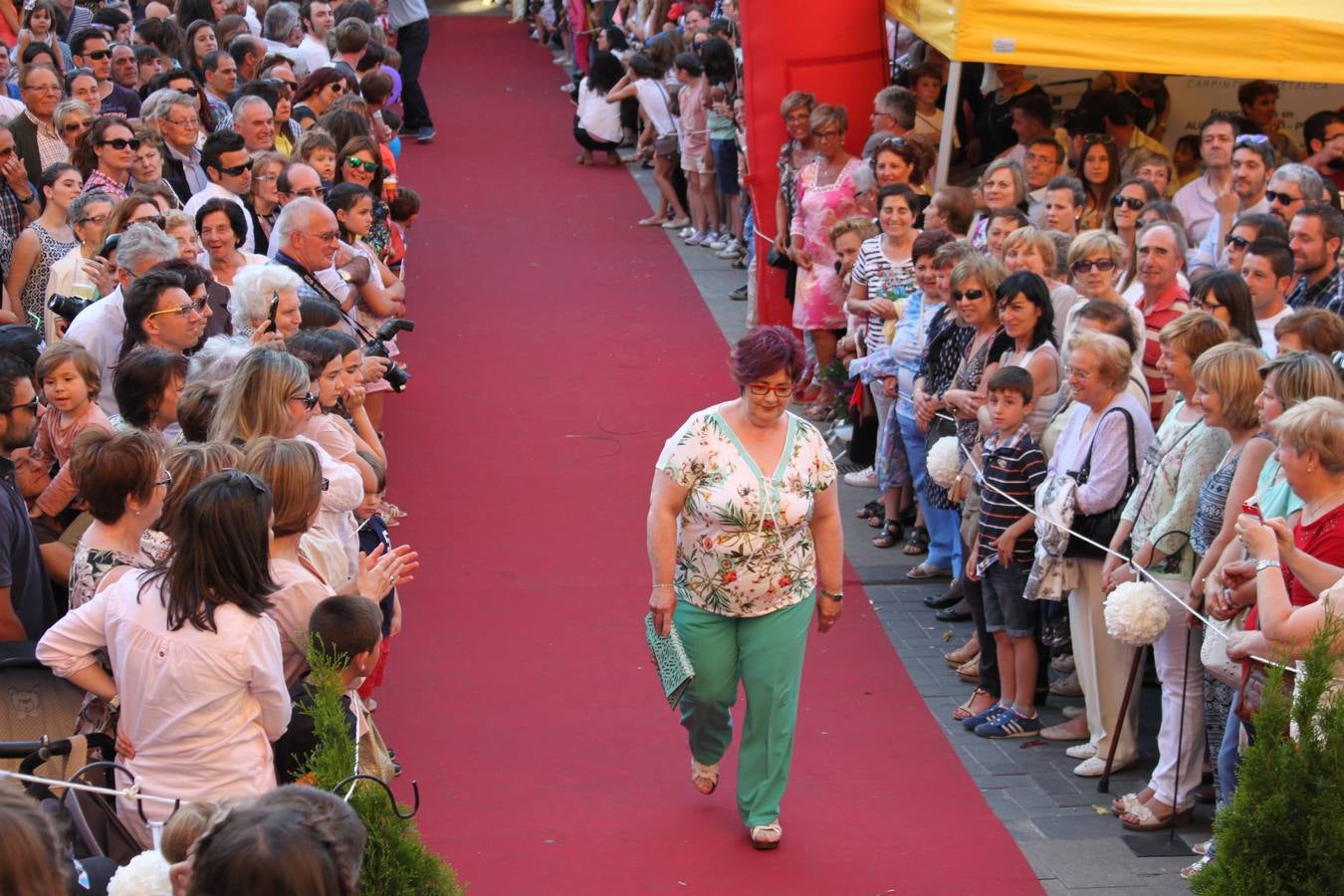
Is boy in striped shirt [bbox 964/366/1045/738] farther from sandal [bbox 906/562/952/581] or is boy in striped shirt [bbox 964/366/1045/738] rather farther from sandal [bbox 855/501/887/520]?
sandal [bbox 855/501/887/520]

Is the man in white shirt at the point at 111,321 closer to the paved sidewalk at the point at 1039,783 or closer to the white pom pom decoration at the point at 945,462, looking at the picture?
the white pom pom decoration at the point at 945,462

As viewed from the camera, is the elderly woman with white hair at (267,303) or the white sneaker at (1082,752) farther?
the elderly woman with white hair at (267,303)

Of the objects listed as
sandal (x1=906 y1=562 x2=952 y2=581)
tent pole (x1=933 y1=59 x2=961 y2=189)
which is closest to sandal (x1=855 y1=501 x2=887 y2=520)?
sandal (x1=906 y1=562 x2=952 y2=581)

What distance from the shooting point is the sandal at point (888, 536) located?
8727 mm

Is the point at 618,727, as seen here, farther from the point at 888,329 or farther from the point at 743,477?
the point at 888,329

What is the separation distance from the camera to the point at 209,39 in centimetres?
1270

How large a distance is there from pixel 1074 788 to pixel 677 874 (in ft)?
5.46

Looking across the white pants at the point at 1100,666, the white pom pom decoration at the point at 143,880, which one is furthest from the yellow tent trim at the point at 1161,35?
the white pom pom decoration at the point at 143,880

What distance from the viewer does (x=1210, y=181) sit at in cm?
888

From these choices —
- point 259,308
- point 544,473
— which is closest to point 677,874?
point 259,308

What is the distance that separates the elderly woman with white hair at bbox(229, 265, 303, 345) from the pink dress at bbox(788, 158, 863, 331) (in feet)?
14.0

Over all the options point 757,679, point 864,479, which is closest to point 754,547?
point 757,679

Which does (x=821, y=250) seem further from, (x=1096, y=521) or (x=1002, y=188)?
(x=1096, y=521)

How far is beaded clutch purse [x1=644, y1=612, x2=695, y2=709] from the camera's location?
18.5 ft
